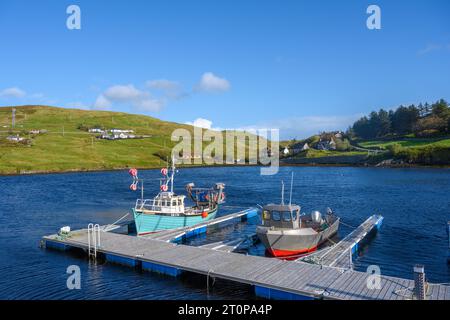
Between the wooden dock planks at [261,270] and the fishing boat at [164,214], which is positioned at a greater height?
the fishing boat at [164,214]

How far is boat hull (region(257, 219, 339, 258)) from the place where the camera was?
29469 millimetres

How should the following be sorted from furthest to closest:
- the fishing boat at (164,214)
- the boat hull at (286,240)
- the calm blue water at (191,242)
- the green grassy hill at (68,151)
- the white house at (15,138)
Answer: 1. the white house at (15,138)
2. the green grassy hill at (68,151)
3. the fishing boat at (164,214)
4. the boat hull at (286,240)
5. the calm blue water at (191,242)

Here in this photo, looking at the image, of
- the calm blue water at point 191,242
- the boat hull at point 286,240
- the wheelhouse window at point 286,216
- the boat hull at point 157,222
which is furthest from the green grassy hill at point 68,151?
the wheelhouse window at point 286,216

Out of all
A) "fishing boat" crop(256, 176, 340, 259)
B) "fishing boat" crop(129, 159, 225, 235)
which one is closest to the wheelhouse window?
"fishing boat" crop(256, 176, 340, 259)

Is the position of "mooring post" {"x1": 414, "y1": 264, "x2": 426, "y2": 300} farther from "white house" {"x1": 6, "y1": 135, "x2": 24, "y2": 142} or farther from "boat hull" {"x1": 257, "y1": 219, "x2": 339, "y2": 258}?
"white house" {"x1": 6, "y1": 135, "x2": 24, "y2": 142}

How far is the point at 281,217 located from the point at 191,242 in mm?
11094

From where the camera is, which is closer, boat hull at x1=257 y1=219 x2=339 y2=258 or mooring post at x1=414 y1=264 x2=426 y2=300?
mooring post at x1=414 y1=264 x2=426 y2=300

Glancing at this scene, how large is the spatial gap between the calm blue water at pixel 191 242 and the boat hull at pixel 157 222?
2351mm

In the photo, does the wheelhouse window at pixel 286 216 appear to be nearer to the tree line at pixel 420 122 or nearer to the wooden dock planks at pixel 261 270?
the wooden dock planks at pixel 261 270

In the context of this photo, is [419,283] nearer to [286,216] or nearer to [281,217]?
[286,216]

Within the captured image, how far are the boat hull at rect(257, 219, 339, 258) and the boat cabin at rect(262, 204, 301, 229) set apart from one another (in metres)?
0.77

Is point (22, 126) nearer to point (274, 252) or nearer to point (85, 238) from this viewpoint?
point (85, 238)

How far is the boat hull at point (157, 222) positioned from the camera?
3678 centimetres
